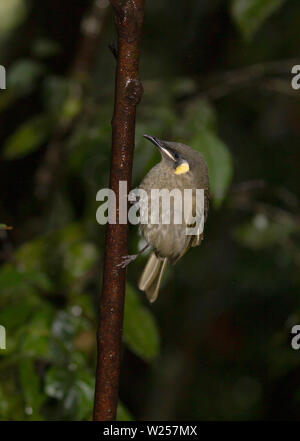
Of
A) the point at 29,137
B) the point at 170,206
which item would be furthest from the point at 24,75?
the point at 170,206

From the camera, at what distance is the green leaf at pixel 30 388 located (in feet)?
5.21

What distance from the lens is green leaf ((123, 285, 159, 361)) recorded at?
1922 mm

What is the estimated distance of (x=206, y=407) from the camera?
3.54 metres

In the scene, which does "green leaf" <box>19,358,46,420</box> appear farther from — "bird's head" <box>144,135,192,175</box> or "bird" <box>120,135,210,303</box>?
"bird's head" <box>144,135,192,175</box>

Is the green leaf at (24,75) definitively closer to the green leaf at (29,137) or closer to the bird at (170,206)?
the green leaf at (29,137)

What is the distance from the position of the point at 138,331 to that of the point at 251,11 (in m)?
1.10

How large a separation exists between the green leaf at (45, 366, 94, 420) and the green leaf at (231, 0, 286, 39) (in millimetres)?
1225

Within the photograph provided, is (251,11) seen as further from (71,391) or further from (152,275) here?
(71,391)

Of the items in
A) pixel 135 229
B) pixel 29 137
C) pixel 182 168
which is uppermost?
pixel 29 137

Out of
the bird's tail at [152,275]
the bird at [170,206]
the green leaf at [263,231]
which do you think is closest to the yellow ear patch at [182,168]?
the bird at [170,206]

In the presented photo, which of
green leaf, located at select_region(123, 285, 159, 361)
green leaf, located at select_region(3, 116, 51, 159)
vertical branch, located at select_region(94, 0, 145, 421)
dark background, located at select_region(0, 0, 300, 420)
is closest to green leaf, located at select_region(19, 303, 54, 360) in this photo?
dark background, located at select_region(0, 0, 300, 420)

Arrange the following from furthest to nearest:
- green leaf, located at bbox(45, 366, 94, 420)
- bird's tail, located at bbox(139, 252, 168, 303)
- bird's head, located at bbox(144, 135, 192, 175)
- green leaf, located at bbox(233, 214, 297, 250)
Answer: green leaf, located at bbox(233, 214, 297, 250), bird's tail, located at bbox(139, 252, 168, 303), bird's head, located at bbox(144, 135, 192, 175), green leaf, located at bbox(45, 366, 94, 420)

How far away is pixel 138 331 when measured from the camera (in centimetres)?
196

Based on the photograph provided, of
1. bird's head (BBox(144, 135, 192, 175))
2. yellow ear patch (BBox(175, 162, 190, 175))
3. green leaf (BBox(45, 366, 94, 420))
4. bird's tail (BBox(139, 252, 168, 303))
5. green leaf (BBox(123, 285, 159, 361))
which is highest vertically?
bird's head (BBox(144, 135, 192, 175))
